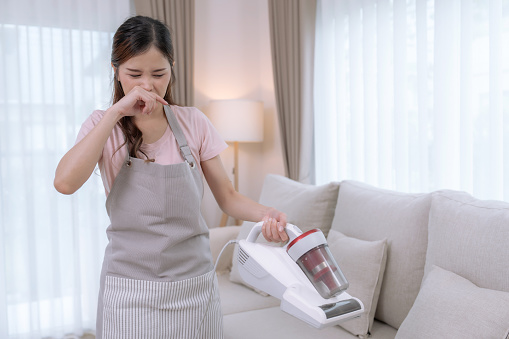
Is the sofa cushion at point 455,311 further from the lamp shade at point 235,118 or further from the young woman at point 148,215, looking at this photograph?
the lamp shade at point 235,118

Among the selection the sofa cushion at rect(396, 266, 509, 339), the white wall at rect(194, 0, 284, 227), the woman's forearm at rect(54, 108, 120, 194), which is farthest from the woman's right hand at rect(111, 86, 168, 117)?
the white wall at rect(194, 0, 284, 227)

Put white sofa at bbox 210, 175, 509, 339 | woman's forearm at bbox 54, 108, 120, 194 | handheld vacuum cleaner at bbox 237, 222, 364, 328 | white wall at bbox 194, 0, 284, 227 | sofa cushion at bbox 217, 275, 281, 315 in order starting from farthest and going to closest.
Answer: white wall at bbox 194, 0, 284, 227, sofa cushion at bbox 217, 275, 281, 315, white sofa at bbox 210, 175, 509, 339, woman's forearm at bbox 54, 108, 120, 194, handheld vacuum cleaner at bbox 237, 222, 364, 328

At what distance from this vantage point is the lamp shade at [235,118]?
342cm

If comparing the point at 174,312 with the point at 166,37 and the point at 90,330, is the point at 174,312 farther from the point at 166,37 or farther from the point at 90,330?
the point at 90,330

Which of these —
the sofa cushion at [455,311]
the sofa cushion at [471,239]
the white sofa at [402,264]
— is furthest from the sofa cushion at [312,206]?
the sofa cushion at [455,311]

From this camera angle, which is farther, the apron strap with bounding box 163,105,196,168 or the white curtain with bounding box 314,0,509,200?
the white curtain with bounding box 314,0,509,200

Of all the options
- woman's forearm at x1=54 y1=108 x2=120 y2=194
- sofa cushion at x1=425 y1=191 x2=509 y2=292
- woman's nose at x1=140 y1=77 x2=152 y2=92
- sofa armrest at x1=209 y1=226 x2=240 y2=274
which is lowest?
sofa armrest at x1=209 y1=226 x2=240 y2=274

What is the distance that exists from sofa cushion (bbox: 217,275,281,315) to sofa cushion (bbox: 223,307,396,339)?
124 millimetres

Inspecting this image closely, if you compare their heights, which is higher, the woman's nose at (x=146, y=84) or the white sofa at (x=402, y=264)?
the woman's nose at (x=146, y=84)

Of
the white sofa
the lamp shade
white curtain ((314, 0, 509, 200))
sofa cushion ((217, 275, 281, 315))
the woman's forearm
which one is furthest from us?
the lamp shade

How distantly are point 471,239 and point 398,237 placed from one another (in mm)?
398

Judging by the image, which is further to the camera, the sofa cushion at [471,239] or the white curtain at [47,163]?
the white curtain at [47,163]

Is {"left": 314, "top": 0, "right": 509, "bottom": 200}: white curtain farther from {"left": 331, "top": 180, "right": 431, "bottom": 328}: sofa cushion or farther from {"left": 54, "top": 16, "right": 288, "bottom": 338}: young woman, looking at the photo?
{"left": 54, "top": 16, "right": 288, "bottom": 338}: young woman

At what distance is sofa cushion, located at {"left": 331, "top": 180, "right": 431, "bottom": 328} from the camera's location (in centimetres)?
195
